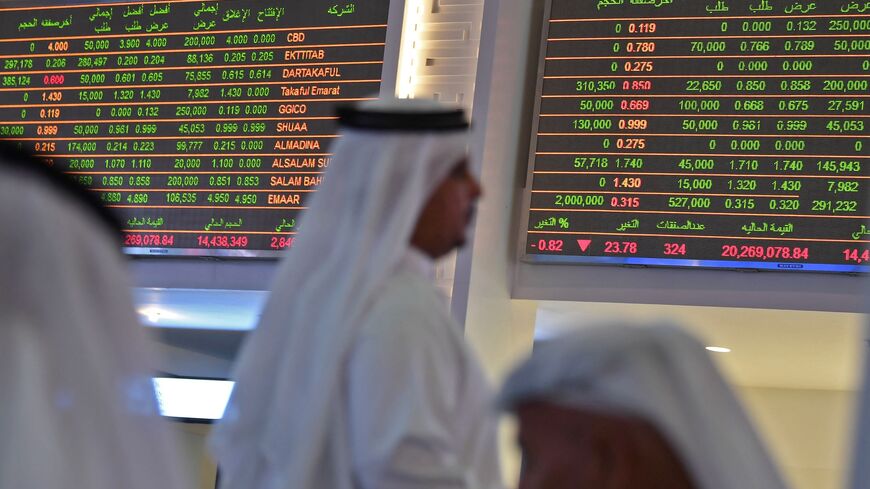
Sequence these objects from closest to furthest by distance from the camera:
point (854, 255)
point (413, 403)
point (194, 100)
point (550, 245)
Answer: point (413, 403) → point (854, 255) → point (550, 245) → point (194, 100)

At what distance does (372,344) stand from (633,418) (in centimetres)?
112

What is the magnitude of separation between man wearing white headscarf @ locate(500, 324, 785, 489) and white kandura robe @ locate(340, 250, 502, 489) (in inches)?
36.1

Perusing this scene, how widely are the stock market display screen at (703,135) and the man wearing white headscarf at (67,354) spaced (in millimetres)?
3478

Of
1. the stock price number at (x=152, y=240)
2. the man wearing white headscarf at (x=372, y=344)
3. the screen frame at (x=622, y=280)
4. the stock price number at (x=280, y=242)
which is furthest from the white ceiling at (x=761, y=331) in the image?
the man wearing white headscarf at (x=372, y=344)

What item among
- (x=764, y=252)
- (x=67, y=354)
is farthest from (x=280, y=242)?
(x=67, y=354)

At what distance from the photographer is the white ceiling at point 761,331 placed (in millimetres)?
4793

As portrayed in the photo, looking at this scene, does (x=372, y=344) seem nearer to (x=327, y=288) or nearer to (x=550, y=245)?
(x=327, y=288)

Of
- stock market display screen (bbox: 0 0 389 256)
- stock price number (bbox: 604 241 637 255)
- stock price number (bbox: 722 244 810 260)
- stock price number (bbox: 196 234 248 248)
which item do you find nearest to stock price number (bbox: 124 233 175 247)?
stock market display screen (bbox: 0 0 389 256)

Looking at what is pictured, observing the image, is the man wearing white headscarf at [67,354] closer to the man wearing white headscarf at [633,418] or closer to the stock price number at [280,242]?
Result: the man wearing white headscarf at [633,418]

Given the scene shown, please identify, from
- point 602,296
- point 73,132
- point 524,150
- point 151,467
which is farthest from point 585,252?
point 151,467

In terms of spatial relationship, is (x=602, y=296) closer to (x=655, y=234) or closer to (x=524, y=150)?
(x=655, y=234)

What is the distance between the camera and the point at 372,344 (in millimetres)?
2291

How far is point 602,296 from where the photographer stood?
15.3 feet

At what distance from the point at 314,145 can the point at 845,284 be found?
82.4 inches
